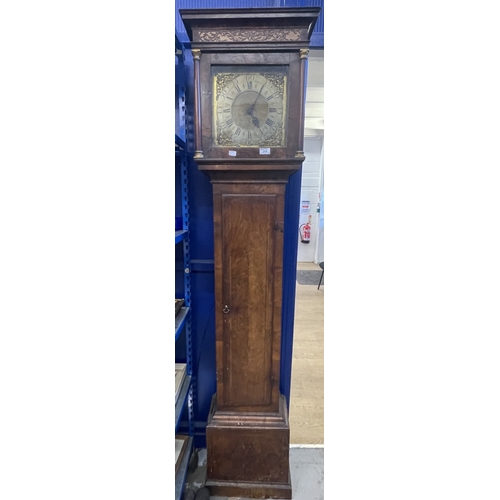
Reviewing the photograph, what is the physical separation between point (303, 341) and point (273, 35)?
7.49ft

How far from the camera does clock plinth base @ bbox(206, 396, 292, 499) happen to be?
1.24 metres

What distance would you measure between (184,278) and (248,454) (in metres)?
0.82

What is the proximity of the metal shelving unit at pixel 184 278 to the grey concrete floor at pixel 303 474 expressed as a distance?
9 cm

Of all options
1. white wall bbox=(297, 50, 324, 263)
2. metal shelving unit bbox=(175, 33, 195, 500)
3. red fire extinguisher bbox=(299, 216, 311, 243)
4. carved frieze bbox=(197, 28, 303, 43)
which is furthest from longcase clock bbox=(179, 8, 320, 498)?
red fire extinguisher bbox=(299, 216, 311, 243)

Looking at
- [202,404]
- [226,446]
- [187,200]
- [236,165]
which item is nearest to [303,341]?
[202,404]

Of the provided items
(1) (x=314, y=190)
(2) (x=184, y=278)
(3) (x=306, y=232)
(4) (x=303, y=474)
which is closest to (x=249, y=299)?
(2) (x=184, y=278)

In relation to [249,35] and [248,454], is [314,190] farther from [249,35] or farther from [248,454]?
[248,454]

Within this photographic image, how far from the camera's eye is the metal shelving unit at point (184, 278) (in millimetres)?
1201

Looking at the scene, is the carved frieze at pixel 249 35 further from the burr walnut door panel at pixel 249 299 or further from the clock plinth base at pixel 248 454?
the clock plinth base at pixel 248 454

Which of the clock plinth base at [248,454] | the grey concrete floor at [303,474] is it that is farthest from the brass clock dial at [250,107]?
the grey concrete floor at [303,474]

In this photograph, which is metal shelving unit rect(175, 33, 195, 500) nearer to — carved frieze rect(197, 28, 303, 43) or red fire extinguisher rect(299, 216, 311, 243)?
carved frieze rect(197, 28, 303, 43)

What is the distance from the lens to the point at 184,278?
1.40 m

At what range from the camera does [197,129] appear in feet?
3.48

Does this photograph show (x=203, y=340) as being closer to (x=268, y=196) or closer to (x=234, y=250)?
(x=234, y=250)
